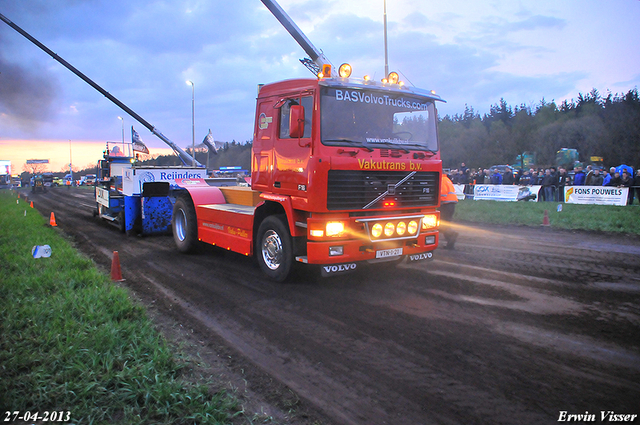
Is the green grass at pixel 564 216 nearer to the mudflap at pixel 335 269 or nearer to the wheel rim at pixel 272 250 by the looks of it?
the mudflap at pixel 335 269

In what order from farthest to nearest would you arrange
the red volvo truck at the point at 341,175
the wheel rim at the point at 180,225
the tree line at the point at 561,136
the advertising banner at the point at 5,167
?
the advertising banner at the point at 5,167 → the tree line at the point at 561,136 → the wheel rim at the point at 180,225 → the red volvo truck at the point at 341,175

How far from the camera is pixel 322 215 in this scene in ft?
19.5

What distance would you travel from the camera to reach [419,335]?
457 centimetres

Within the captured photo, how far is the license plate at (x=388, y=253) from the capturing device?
20.9ft

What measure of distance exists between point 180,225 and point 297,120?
16.3 feet

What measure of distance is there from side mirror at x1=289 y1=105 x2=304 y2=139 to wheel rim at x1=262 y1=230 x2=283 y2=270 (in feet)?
5.33

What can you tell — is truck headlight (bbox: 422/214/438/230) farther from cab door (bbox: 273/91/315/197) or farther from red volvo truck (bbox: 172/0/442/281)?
cab door (bbox: 273/91/315/197)

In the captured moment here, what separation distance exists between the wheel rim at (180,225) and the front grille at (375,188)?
4.86 meters

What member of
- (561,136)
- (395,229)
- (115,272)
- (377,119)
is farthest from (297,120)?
(561,136)

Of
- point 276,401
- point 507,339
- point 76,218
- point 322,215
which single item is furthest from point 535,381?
point 76,218

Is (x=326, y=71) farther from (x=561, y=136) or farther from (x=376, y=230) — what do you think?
(x=561, y=136)

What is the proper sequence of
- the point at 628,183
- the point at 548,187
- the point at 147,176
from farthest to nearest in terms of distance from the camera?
the point at 548,187 → the point at 628,183 → the point at 147,176

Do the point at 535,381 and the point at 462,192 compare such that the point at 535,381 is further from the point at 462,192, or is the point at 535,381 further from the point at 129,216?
the point at 462,192

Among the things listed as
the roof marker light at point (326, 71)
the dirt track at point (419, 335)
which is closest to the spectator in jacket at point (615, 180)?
the dirt track at point (419, 335)
